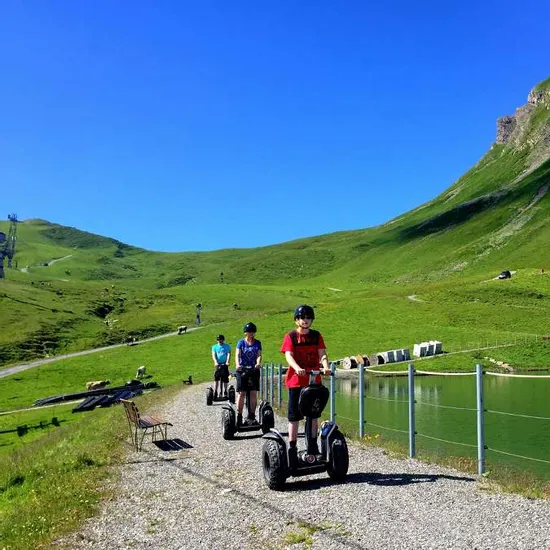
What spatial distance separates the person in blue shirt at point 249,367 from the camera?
15273 mm

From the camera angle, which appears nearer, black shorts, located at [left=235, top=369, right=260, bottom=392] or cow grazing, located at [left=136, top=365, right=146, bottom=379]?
black shorts, located at [left=235, top=369, right=260, bottom=392]

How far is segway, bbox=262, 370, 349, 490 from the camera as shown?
31.1 feet

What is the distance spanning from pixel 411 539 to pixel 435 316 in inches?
2488

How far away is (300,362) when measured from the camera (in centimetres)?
990

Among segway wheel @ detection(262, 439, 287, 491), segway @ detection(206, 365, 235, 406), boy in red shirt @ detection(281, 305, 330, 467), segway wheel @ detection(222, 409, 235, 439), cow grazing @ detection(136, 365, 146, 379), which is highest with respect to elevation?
boy in red shirt @ detection(281, 305, 330, 467)

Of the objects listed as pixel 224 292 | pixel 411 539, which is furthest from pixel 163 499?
pixel 224 292

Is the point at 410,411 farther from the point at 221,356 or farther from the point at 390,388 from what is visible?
the point at 390,388

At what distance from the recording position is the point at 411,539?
6938mm

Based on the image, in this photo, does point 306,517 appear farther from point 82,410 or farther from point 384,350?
point 384,350

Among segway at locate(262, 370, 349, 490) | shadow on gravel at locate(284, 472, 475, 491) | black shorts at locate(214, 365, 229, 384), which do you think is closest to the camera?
segway at locate(262, 370, 349, 490)

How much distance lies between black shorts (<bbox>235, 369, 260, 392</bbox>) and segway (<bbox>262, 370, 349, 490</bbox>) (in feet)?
17.2

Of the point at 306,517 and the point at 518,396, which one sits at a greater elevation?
the point at 306,517

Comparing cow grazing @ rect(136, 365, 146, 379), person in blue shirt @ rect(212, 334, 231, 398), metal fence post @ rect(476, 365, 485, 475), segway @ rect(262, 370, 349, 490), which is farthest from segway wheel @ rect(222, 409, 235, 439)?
cow grazing @ rect(136, 365, 146, 379)

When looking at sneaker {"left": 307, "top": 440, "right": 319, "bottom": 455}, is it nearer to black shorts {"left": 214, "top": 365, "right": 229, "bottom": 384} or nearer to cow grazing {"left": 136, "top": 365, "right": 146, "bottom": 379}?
black shorts {"left": 214, "top": 365, "right": 229, "bottom": 384}
